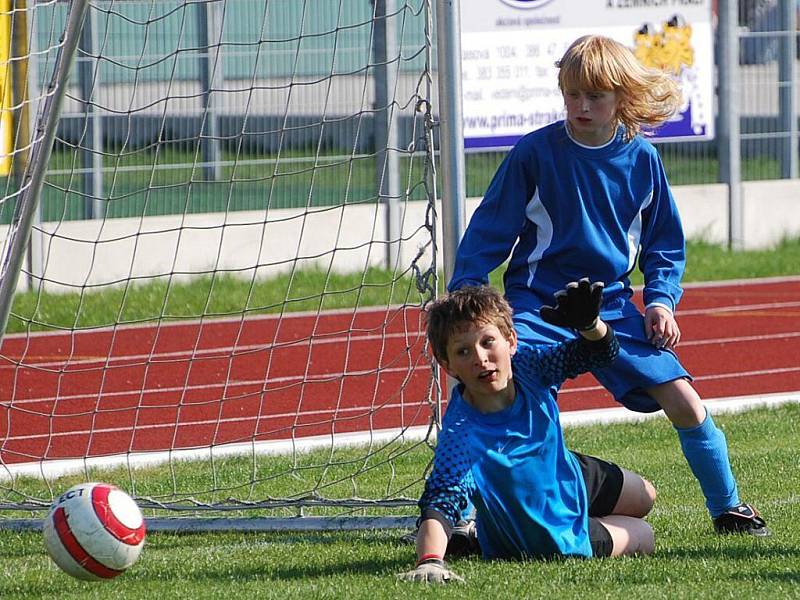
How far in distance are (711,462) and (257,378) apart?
4.83m

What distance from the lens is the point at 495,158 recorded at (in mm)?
15133

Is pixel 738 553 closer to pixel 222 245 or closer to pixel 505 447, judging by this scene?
pixel 505 447

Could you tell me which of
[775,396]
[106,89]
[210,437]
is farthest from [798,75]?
[210,437]

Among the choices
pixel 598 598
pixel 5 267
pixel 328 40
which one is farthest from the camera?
pixel 328 40

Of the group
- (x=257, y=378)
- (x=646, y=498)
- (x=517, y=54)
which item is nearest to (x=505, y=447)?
(x=646, y=498)

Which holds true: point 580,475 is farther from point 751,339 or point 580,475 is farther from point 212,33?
point 212,33

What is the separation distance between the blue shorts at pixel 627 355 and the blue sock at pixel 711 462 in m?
0.23

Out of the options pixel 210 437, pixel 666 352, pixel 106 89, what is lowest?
pixel 210 437

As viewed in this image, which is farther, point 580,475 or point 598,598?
point 580,475

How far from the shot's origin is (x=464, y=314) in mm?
4348

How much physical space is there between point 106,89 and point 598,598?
10.2 m

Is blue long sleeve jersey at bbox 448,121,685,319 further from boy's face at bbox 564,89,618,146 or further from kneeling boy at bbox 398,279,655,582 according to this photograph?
kneeling boy at bbox 398,279,655,582

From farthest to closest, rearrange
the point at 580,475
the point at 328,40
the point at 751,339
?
the point at 328,40 → the point at 751,339 → the point at 580,475

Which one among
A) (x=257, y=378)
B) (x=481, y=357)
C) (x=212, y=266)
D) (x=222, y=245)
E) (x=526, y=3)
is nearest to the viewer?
(x=481, y=357)
